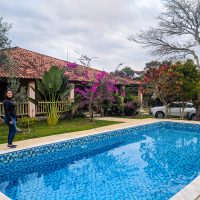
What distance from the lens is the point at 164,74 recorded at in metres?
19.2

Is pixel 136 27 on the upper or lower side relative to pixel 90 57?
upper

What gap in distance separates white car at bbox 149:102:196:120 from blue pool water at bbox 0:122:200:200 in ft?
24.3

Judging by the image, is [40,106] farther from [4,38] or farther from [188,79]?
[188,79]

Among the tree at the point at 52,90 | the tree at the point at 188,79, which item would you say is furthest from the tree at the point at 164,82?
the tree at the point at 52,90

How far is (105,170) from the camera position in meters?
8.85

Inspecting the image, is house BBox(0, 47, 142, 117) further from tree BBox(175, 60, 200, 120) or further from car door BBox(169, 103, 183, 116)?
tree BBox(175, 60, 200, 120)

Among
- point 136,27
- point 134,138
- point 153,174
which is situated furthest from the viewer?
point 136,27

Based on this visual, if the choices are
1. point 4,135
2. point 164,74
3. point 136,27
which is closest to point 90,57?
point 164,74

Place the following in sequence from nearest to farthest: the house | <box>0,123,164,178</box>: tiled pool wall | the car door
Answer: <box>0,123,164,178</box>: tiled pool wall → the house → the car door

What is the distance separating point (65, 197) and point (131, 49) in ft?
Answer: 70.9

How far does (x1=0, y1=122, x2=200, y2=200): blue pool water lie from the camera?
6963 millimetres

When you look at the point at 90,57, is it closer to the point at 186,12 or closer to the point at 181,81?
the point at 181,81

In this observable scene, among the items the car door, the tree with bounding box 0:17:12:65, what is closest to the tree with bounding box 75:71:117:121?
the tree with bounding box 0:17:12:65

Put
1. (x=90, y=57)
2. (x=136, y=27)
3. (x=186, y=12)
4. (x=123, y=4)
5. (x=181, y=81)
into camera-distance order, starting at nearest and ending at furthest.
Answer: (x=123, y=4) → (x=90, y=57) → (x=181, y=81) → (x=186, y=12) → (x=136, y=27)
